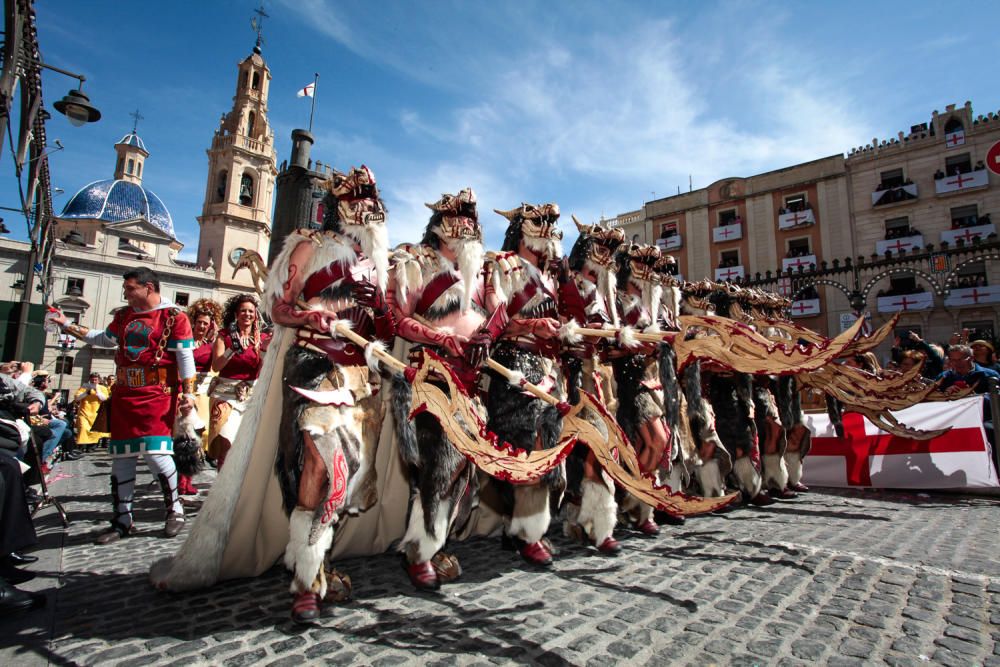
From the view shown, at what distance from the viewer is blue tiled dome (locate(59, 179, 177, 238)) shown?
47.9 m

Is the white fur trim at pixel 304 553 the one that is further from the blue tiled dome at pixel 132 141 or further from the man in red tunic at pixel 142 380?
the blue tiled dome at pixel 132 141

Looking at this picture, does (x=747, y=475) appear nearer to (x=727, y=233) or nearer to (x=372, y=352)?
(x=372, y=352)

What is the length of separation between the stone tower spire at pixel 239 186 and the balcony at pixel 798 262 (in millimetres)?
41856

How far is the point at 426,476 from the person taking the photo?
310 centimetres

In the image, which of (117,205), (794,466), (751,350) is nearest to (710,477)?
(794,466)

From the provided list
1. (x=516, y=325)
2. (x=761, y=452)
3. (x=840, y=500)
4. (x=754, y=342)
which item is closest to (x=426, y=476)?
(x=516, y=325)

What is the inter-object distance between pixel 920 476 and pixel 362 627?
Answer: 7228mm

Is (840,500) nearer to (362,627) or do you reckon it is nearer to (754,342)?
(754,342)

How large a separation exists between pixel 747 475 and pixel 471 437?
392 cm

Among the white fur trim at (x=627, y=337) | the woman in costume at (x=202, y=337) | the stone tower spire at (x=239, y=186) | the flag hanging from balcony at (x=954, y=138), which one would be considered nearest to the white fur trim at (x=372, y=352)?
the white fur trim at (x=627, y=337)

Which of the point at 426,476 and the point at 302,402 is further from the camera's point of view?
the point at 426,476

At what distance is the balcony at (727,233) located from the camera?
31.1m

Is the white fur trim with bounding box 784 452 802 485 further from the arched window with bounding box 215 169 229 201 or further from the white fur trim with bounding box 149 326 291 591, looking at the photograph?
the arched window with bounding box 215 169 229 201

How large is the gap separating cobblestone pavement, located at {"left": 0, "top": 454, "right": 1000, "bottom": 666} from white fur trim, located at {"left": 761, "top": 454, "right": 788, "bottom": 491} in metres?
1.58
